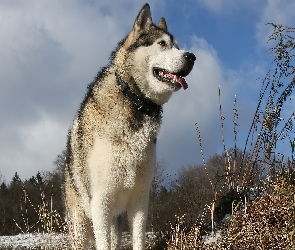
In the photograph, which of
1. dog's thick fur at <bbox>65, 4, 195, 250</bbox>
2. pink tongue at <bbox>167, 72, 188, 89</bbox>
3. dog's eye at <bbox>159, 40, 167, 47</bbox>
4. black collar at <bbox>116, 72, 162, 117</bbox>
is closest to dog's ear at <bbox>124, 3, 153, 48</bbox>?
dog's thick fur at <bbox>65, 4, 195, 250</bbox>

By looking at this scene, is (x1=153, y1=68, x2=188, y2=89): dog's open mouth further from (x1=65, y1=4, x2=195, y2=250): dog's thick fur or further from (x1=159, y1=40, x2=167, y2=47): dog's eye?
(x1=159, y1=40, x2=167, y2=47): dog's eye

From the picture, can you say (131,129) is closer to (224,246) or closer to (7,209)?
(224,246)

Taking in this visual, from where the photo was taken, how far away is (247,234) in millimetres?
3816

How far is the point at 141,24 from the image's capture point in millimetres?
4352

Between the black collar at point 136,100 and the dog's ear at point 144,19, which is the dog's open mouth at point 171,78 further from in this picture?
the dog's ear at point 144,19

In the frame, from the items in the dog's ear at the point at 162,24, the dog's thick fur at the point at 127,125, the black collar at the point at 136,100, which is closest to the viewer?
the dog's thick fur at the point at 127,125

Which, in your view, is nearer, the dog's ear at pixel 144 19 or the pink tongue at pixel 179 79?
the pink tongue at pixel 179 79

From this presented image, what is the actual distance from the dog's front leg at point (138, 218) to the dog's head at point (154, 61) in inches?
39.0

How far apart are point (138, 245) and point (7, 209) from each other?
27.0 m

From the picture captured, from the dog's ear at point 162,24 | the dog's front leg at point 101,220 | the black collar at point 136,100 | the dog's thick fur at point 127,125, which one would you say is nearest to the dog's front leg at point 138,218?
the dog's thick fur at point 127,125

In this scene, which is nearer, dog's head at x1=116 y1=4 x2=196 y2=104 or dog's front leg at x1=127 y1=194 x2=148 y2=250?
dog's head at x1=116 y1=4 x2=196 y2=104

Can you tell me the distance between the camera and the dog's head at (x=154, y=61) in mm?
4027

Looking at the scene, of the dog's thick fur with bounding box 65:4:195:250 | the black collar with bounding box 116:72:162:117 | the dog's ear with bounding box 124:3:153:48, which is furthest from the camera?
the dog's ear with bounding box 124:3:153:48

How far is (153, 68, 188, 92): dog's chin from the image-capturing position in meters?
4.05
